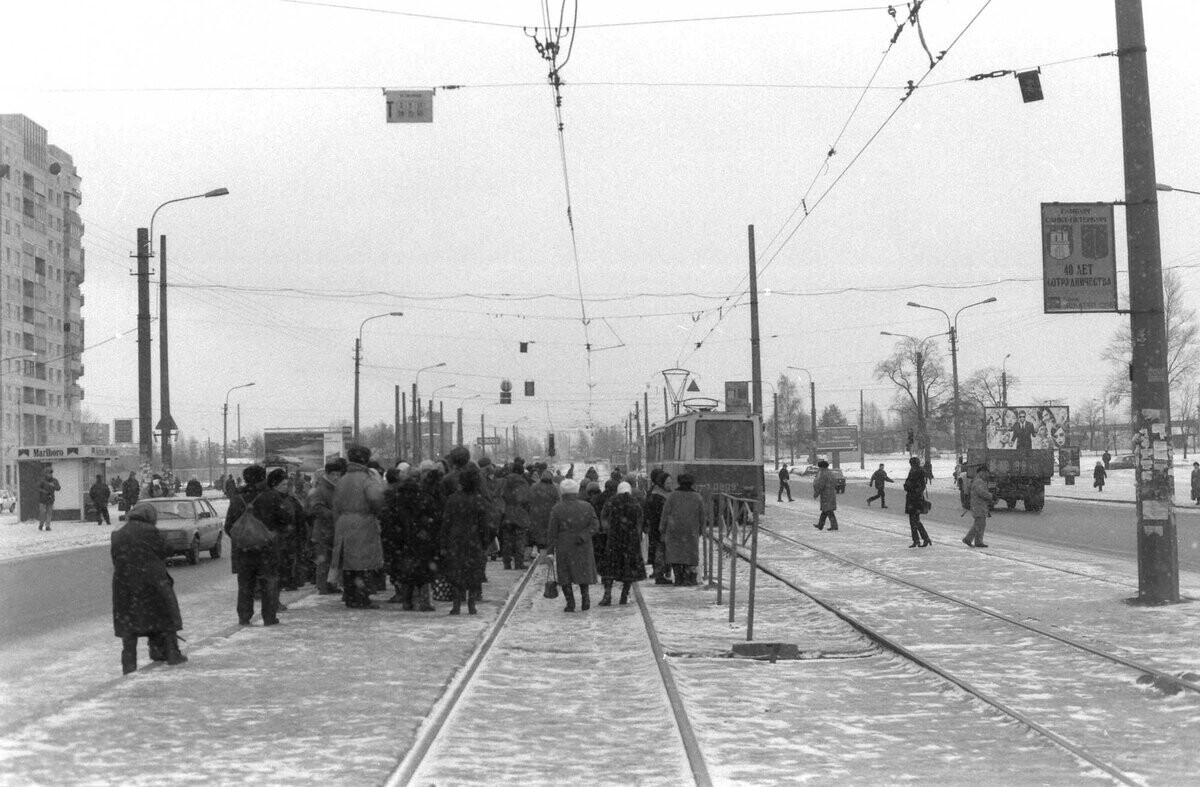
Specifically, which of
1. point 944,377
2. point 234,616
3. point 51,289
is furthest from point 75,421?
point 234,616

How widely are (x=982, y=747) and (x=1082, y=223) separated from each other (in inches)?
352

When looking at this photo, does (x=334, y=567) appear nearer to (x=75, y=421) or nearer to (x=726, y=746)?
(x=726, y=746)

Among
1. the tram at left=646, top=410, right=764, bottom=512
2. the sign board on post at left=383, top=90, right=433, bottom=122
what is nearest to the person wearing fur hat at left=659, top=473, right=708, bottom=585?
the sign board on post at left=383, top=90, right=433, bottom=122

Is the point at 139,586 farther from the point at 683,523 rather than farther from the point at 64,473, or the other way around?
the point at 64,473

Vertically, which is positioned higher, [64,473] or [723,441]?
[723,441]

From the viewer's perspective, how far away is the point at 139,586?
9.26 metres

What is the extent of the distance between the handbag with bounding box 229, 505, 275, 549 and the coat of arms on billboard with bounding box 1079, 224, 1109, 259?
368 inches

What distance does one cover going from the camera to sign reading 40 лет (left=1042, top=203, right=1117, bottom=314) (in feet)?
46.3

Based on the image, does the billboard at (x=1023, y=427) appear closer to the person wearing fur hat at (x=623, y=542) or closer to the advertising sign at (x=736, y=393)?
the advertising sign at (x=736, y=393)

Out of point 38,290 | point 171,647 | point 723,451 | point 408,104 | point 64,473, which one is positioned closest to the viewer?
point 171,647

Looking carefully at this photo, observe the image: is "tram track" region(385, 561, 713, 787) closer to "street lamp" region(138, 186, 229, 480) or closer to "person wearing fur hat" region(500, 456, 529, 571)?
"person wearing fur hat" region(500, 456, 529, 571)

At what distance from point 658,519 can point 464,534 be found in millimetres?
4524

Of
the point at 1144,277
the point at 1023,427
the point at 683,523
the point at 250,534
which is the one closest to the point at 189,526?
the point at 683,523

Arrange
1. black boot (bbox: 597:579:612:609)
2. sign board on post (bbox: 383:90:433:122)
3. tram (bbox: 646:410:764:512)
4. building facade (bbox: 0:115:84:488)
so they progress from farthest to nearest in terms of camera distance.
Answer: building facade (bbox: 0:115:84:488) < tram (bbox: 646:410:764:512) < sign board on post (bbox: 383:90:433:122) < black boot (bbox: 597:579:612:609)
